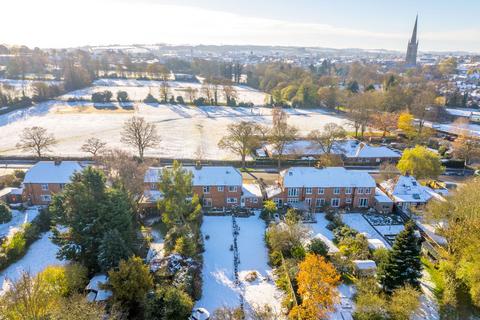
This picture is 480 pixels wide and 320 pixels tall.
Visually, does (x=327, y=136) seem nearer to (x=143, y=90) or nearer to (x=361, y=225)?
(x=361, y=225)

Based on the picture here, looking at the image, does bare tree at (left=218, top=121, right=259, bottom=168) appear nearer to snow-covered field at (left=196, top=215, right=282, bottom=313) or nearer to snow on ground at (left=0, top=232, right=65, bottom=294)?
snow-covered field at (left=196, top=215, right=282, bottom=313)

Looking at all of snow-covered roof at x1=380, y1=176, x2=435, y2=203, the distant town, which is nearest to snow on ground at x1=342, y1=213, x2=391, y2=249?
the distant town

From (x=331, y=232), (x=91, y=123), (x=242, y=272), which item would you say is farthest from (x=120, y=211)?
(x=91, y=123)

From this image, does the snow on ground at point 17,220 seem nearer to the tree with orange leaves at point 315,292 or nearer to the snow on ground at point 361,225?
the tree with orange leaves at point 315,292

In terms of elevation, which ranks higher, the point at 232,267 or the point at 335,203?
the point at 335,203

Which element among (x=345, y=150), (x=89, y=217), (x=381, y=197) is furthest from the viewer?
(x=345, y=150)

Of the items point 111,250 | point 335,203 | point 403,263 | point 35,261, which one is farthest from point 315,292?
point 35,261

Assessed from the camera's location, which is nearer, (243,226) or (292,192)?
(243,226)
